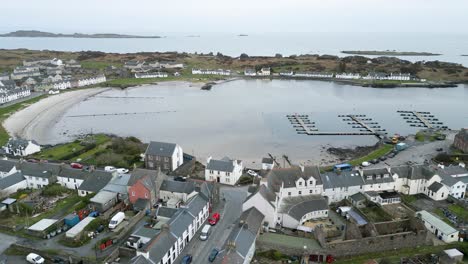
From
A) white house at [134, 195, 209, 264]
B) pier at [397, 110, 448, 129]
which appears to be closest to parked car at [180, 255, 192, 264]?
white house at [134, 195, 209, 264]

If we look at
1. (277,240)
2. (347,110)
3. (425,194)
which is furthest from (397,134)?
(277,240)

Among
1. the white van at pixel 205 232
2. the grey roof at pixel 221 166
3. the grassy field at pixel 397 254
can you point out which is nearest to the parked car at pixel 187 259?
the white van at pixel 205 232

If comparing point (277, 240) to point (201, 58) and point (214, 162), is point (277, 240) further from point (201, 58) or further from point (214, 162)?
point (201, 58)

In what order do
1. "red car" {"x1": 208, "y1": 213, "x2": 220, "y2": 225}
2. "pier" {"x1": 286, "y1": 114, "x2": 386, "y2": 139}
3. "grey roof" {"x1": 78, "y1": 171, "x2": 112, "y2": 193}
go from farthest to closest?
"pier" {"x1": 286, "y1": 114, "x2": 386, "y2": 139}
"grey roof" {"x1": 78, "y1": 171, "x2": 112, "y2": 193}
"red car" {"x1": 208, "y1": 213, "x2": 220, "y2": 225}

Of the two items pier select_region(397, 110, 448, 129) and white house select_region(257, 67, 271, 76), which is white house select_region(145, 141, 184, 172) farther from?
white house select_region(257, 67, 271, 76)

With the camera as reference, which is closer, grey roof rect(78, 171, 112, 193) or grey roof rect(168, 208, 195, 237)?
grey roof rect(168, 208, 195, 237)

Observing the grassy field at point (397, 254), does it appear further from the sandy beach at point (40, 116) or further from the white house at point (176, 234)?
the sandy beach at point (40, 116)

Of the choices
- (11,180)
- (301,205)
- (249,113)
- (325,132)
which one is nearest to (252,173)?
(301,205)
